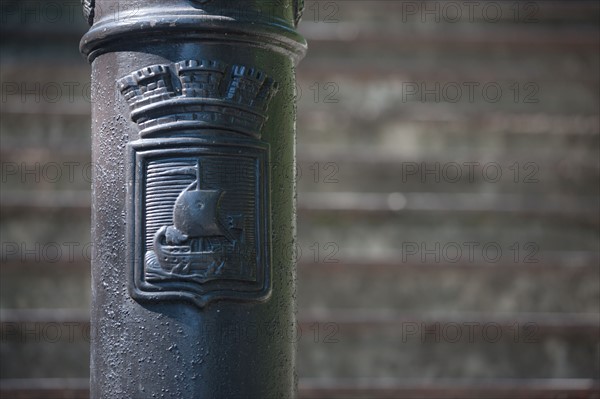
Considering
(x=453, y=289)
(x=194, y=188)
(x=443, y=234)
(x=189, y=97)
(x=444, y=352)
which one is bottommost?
(x=444, y=352)

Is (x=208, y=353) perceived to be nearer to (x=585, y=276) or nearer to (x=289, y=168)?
(x=289, y=168)

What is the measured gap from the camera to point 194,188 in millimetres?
2160

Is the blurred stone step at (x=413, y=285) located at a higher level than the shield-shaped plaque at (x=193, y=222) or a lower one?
lower

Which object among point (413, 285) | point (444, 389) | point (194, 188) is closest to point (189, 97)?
point (194, 188)

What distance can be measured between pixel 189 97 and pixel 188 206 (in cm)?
28

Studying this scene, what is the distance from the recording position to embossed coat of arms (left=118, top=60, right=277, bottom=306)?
2145 millimetres

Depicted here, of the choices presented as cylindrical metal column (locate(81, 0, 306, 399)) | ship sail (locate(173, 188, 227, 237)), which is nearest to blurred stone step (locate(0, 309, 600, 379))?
cylindrical metal column (locate(81, 0, 306, 399))

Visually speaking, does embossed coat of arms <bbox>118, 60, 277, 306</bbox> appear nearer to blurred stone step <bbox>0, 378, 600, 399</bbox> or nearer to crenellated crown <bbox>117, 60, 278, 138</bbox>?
crenellated crown <bbox>117, 60, 278, 138</bbox>

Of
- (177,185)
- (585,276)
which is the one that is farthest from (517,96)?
(177,185)

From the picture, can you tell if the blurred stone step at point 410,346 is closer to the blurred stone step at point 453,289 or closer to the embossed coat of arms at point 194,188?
the blurred stone step at point 453,289

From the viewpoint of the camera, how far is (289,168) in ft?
7.73

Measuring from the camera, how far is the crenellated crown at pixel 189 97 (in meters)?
2.18

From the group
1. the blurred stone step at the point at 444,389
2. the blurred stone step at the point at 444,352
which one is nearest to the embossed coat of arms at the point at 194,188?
the blurred stone step at the point at 444,389

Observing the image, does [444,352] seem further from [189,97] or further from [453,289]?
[189,97]
